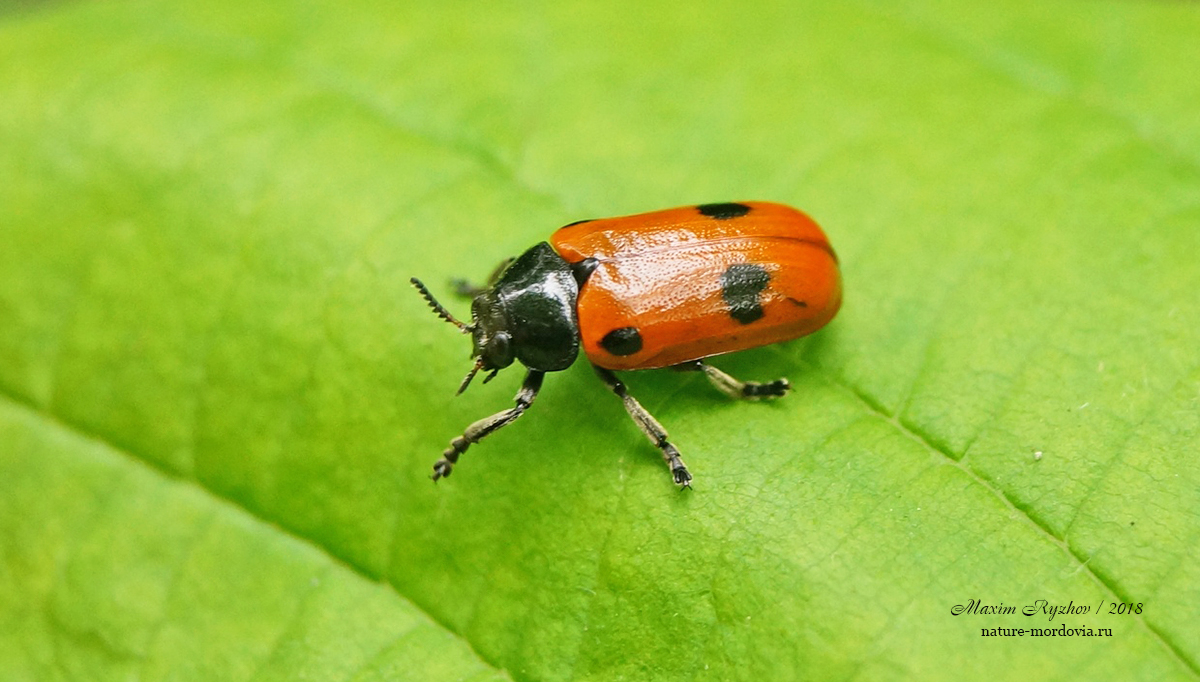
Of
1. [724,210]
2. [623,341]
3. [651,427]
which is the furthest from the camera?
[724,210]

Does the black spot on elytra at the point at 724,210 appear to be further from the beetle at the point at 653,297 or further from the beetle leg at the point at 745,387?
the beetle leg at the point at 745,387

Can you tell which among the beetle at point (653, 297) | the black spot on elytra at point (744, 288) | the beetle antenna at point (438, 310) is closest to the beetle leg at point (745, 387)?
the beetle at point (653, 297)

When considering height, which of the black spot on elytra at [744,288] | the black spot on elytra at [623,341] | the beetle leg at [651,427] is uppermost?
the black spot on elytra at [744,288]

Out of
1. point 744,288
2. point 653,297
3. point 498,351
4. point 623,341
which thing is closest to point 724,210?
point 744,288

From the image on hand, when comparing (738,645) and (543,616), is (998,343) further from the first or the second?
(543,616)

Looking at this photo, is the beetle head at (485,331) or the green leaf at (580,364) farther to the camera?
the beetle head at (485,331)

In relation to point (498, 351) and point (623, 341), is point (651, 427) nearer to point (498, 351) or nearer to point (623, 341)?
point (623, 341)
